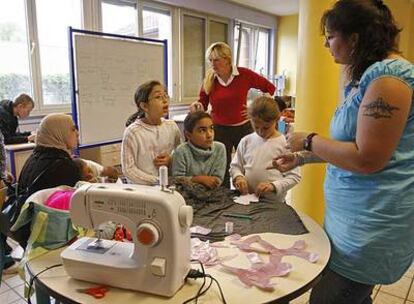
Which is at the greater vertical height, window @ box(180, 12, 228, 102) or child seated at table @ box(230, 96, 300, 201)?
window @ box(180, 12, 228, 102)

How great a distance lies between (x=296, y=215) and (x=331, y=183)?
301 millimetres

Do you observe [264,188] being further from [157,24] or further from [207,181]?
[157,24]

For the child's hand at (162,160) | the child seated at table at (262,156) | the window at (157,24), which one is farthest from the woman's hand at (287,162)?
the window at (157,24)

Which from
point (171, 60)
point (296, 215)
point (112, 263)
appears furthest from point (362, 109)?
point (171, 60)

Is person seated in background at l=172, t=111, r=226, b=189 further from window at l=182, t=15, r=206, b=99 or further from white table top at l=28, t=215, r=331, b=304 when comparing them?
window at l=182, t=15, r=206, b=99

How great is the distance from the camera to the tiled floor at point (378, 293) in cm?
206

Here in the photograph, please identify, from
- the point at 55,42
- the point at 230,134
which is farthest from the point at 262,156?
the point at 55,42

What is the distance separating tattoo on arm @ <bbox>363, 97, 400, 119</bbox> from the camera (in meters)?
0.86

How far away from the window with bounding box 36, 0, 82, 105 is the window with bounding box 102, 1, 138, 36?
1.30 ft

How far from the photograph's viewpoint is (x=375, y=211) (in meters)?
0.97

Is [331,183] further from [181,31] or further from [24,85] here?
[181,31]

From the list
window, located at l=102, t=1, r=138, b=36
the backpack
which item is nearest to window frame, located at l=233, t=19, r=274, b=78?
window, located at l=102, t=1, r=138, b=36

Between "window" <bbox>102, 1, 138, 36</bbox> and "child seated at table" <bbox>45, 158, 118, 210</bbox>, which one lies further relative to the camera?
"window" <bbox>102, 1, 138, 36</bbox>

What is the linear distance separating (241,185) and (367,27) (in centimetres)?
93
